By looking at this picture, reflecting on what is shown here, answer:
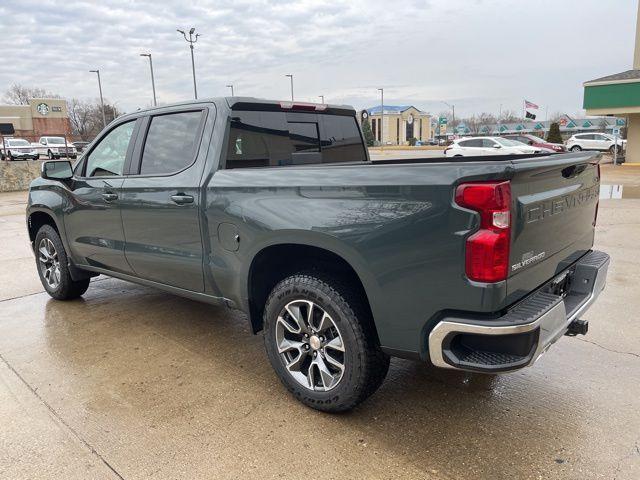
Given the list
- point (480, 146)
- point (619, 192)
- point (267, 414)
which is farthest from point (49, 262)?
point (480, 146)

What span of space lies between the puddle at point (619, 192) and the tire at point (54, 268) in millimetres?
12268

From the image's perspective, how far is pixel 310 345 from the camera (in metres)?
3.03

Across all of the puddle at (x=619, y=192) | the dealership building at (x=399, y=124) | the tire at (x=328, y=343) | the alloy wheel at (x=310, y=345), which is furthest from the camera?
the dealership building at (x=399, y=124)

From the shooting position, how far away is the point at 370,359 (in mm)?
2777

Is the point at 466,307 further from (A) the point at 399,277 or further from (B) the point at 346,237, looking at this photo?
(B) the point at 346,237

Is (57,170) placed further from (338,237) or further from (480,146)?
(480,146)

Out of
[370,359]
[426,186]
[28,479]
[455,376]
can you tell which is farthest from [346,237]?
[28,479]

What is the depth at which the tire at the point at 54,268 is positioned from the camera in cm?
513

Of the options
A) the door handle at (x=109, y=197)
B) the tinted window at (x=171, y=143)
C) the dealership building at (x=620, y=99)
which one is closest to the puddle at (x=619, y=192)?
the dealership building at (x=620, y=99)

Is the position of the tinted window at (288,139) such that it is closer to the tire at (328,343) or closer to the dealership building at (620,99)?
the tire at (328,343)

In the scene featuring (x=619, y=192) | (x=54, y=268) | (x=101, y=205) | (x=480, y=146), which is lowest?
(x=619, y=192)

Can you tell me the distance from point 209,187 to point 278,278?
76 centimetres

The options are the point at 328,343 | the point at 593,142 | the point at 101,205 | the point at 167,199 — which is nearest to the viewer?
the point at 328,343

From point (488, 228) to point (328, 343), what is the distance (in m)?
1.17
